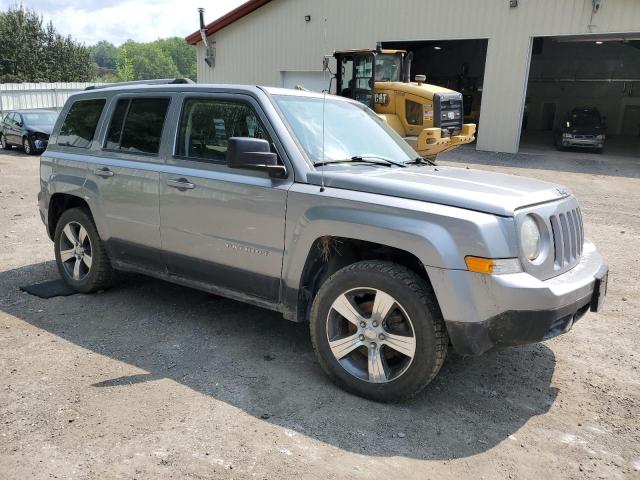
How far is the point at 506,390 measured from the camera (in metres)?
3.84

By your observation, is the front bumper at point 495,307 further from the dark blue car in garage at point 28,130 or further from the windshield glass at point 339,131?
the dark blue car in garage at point 28,130

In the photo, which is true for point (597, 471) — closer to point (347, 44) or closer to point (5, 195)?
point (5, 195)

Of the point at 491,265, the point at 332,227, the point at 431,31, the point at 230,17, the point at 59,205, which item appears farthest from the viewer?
the point at 230,17

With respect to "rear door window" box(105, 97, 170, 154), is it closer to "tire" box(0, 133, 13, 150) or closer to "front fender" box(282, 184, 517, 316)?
"front fender" box(282, 184, 517, 316)

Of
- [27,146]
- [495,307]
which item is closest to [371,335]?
[495,307]

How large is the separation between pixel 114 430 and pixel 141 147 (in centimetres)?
248

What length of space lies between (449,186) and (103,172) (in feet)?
10.1

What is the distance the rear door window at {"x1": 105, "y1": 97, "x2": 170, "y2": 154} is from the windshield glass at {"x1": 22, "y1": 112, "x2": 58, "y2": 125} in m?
16.4

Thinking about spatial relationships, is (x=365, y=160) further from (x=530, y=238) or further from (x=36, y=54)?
(x=36, y=54)

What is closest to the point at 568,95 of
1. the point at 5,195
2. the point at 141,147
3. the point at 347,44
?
the point at 347,44

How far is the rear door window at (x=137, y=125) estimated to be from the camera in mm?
4715

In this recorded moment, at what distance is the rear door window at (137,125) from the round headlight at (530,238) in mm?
2958

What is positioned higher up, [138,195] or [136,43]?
[136,43]

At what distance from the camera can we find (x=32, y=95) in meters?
29.2
